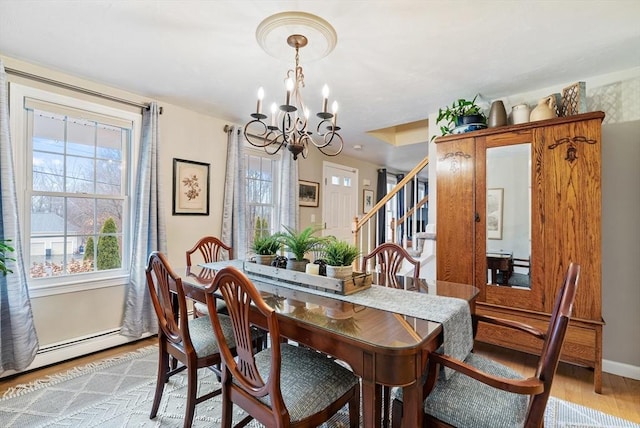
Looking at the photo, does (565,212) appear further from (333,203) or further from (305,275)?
(333,203)

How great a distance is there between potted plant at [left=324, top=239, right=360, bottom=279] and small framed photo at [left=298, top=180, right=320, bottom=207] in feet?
9.53

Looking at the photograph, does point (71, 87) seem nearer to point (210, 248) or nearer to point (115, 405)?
point (210, 248)

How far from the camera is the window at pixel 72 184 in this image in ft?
7.79

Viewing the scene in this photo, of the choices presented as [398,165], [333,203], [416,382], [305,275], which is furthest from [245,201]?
[398,165]

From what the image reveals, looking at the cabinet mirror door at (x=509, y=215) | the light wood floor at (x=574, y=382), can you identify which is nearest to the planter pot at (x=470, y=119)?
the cabinet mirror door at (x=509, y=215)

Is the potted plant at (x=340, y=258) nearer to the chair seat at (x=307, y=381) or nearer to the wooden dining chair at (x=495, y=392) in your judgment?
the chair seat at (x=307, y=381)

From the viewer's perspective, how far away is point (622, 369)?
2.29m

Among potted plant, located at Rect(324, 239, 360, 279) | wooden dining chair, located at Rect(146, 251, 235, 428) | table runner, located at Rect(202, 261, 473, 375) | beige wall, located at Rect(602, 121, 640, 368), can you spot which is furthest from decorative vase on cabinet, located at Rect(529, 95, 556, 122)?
wooden dining chair, located at Rect(146, 251, 235, 428)

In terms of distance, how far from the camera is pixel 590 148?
207 centimetres

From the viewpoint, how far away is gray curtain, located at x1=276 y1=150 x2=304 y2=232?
13.9ft

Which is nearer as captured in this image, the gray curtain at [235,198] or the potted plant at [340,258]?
the potted plant at [340,258]

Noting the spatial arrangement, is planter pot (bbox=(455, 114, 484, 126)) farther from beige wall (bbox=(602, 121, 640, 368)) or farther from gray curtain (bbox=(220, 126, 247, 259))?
gray curtain (bbox=(220, 126, 247, 259))

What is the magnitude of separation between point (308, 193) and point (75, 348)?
3210 mm

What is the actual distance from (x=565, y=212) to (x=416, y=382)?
186 centimetres
